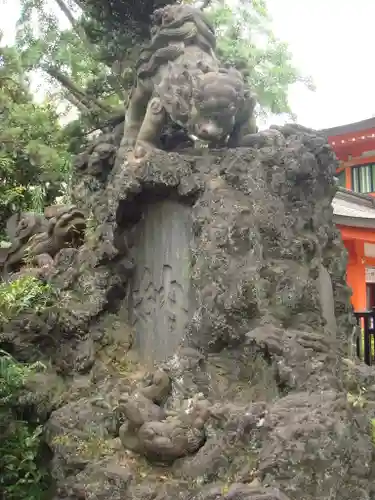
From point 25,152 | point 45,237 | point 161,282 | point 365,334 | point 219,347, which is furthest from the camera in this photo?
point 25,152

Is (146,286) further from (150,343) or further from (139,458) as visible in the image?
(139,458)

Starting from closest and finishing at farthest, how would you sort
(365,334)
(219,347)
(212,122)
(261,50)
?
(219,347) → (212,122) → (365,334) → (261,50)

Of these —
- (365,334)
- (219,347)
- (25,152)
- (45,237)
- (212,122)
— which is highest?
(25,152)

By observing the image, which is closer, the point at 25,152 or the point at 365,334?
the point at 365,334

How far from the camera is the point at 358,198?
11.1 metres

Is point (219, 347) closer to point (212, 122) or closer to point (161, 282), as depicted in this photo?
point (161, 282)

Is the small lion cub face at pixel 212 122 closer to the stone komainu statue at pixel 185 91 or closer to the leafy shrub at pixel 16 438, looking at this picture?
the stone komainu statue at pixel 185 91

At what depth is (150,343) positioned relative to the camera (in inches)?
140

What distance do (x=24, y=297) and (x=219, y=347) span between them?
1.40 m

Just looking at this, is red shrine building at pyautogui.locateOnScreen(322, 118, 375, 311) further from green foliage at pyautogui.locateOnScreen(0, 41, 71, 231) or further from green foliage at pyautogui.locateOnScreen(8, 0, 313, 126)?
green foliage at pyautogui.locateOnScreen(0, 41, 71, 231)

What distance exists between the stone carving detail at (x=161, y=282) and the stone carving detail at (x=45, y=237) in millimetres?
767

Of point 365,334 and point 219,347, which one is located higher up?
point 365,334

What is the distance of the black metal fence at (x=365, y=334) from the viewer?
6.65m

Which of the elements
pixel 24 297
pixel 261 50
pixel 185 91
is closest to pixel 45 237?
pixel 24 297
